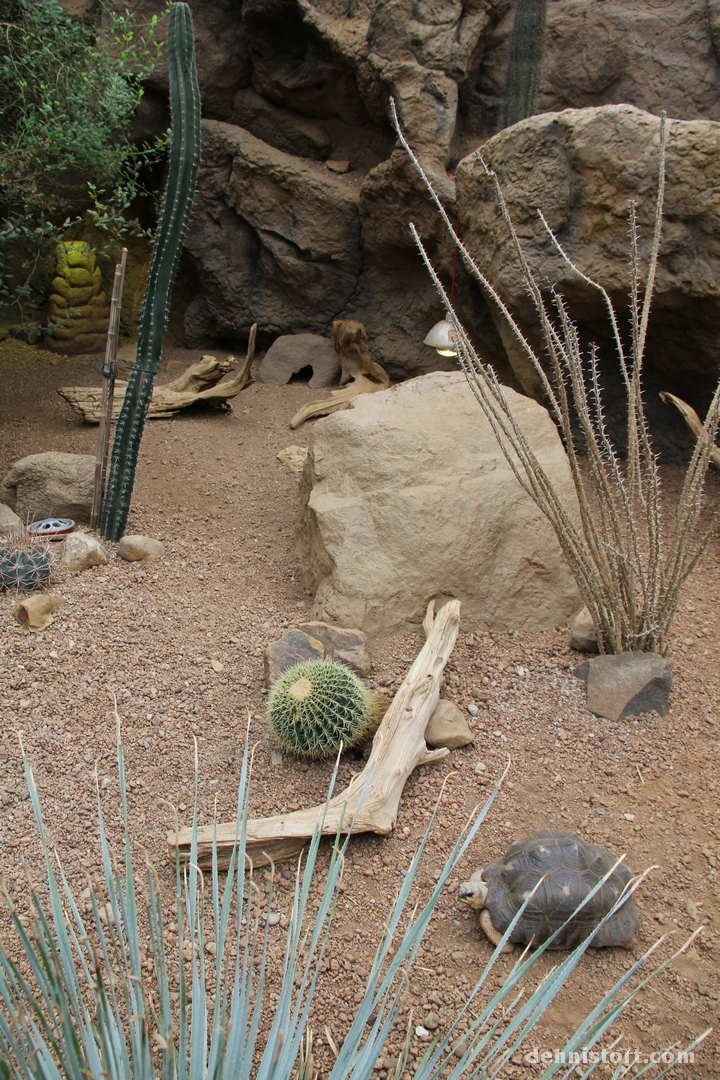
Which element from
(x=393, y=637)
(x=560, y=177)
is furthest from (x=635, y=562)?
(x=560, y=177)

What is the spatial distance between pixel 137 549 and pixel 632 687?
97.1 inches

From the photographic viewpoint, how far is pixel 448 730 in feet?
9.00

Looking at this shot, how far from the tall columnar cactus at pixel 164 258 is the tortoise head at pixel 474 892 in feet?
9.20

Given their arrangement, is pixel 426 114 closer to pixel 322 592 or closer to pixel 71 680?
pixel 322 592

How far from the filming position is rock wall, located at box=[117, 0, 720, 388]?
21.0 feet

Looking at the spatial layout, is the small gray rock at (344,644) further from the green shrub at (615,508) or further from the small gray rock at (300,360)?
the small gray rock at (300,360)

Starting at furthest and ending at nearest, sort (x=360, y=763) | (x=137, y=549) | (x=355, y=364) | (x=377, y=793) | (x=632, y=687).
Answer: (x=355, y=364) < (x=137, y=549) < (x=632, y=687) < (x=360, y=763) < (x=377, y=793)

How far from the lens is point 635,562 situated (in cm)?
294

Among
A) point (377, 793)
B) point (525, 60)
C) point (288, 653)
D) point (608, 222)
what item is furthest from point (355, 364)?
point (377, 793)

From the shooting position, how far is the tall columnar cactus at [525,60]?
627 centimetres

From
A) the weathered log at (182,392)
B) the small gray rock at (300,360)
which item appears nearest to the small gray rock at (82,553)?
the weathered log at (182,392)

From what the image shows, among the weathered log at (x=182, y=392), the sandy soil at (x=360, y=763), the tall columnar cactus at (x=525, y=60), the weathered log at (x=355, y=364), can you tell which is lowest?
the sandy soil at (x=360, y=763)

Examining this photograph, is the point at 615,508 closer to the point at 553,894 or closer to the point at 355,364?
the point at 553,894

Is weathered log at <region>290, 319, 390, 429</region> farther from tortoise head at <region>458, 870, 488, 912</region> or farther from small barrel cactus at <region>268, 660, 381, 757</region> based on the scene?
tortoise head at <region>458, 870, 488, 912</region>
